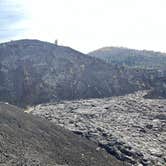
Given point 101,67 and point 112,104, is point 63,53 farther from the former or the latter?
point 112,104

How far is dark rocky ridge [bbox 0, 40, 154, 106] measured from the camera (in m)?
58.2

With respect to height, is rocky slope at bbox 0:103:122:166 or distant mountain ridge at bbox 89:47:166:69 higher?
distant mountain ridge at bbox 89:47:166:69

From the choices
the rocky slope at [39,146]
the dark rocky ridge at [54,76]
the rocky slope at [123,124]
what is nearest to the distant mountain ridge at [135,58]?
the dark rocky ridge at [54,76]

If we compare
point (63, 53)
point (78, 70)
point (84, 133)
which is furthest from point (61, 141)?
point (63, 53)

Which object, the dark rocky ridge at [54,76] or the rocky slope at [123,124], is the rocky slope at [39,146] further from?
the dark rocky ridge at [54,76]

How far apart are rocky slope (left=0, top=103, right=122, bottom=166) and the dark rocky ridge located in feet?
80.7

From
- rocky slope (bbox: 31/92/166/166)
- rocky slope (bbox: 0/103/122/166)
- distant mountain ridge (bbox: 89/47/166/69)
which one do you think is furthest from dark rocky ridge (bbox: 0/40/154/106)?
rocky slope (bbox: 0/103/122/166)

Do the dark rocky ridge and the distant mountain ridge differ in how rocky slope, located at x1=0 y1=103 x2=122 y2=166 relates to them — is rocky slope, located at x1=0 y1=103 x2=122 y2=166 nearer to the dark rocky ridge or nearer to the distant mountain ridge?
the dark rocky ridge

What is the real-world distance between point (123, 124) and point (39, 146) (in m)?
16.3

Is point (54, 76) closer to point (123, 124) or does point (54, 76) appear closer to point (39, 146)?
point (123, 124)

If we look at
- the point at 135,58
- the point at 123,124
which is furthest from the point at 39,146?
the point at 135,58

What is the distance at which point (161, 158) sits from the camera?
31.1 m

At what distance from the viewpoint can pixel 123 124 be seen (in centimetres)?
4016

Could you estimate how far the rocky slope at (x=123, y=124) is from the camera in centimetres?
3144
